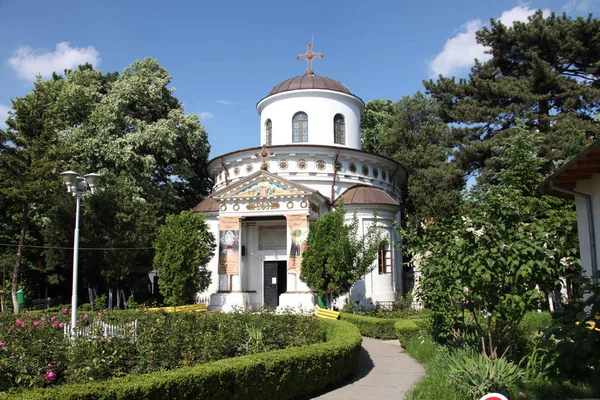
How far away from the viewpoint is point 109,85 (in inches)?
1416

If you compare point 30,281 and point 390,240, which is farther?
point 30,281

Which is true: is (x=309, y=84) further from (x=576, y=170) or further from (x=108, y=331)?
(x=576, y=170)

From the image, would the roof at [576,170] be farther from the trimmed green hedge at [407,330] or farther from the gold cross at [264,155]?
the gold cross at [264,155]

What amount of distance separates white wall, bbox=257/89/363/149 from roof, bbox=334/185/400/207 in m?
4.19

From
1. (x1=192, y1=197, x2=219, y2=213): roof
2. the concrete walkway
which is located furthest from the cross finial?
the concrete walkway

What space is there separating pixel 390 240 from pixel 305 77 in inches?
494

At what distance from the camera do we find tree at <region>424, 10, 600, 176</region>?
25.8m

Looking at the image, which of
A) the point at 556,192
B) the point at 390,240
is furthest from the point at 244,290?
the point at 556,192

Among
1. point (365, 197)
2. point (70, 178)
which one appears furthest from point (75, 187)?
point (365, 197)

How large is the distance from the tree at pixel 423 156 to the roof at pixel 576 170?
18.8 m

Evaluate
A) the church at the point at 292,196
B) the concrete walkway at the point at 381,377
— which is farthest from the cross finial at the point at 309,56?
the concrete walkway at the point at 381,377

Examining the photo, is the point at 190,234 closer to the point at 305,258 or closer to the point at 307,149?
the point at 305,258

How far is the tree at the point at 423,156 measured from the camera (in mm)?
29406

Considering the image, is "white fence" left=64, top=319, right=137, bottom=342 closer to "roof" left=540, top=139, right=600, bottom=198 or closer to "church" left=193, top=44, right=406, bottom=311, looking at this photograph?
"church" left=193, top=44, right=406, bottom=311
